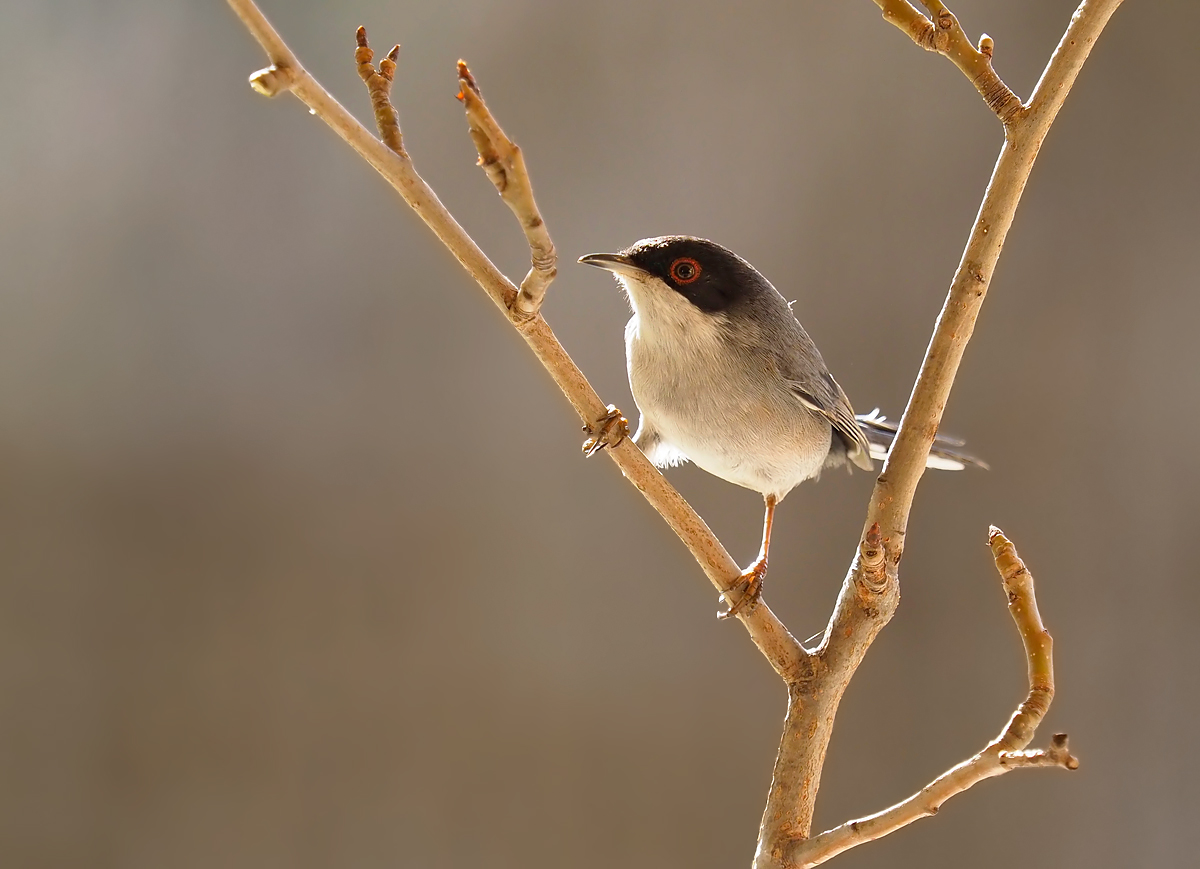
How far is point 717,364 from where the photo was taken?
1548 mm

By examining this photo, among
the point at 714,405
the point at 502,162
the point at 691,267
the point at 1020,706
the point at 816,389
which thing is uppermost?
the point at 502,162

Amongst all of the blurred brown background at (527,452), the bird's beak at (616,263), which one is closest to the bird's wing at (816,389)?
the bird's beak at (616,263)

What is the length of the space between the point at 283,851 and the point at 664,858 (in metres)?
1.26

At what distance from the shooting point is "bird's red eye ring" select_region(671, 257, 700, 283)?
1504 mm

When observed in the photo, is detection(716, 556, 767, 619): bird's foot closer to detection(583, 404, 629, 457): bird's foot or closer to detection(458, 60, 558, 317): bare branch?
detection(583, 404, 629, 457): bird's foot

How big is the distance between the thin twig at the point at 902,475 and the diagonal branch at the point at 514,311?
62 mm

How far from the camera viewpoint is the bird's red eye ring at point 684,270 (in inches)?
59.2

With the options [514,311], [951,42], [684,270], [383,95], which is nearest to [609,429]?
[514,311]

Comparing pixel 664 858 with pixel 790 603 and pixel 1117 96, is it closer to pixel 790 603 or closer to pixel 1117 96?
pixel 790 603

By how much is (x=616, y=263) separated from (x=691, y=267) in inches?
5.4

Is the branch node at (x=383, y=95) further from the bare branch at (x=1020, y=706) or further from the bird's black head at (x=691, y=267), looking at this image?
the bare branch at (x=1020, y=706)

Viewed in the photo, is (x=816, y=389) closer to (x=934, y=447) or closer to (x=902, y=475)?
(x=934, y=447)

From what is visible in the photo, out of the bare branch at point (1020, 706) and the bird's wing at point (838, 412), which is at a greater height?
the bird's wing at point (838, 412)

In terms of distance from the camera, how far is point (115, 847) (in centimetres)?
316
